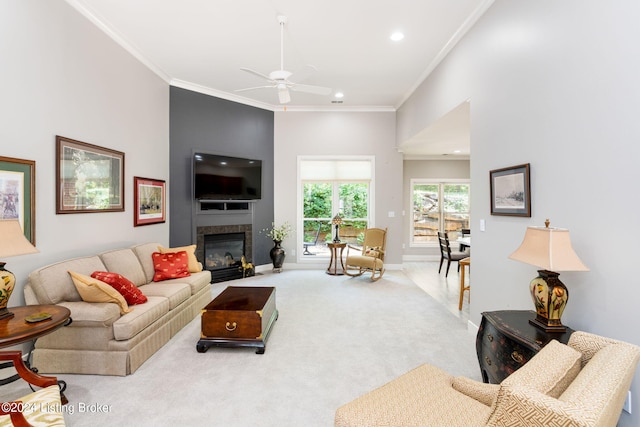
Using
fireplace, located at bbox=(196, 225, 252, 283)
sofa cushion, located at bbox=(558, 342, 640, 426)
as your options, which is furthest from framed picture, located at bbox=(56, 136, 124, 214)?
sofa cushion, located at bbox=(558, 342, 640, 426)

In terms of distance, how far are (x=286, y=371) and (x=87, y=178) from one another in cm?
302

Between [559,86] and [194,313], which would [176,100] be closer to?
[194,313]

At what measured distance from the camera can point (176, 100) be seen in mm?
5336

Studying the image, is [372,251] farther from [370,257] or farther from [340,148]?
[340,148]

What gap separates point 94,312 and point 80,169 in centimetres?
171

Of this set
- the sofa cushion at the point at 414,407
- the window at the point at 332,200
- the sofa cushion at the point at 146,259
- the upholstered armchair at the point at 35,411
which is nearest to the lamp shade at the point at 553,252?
the sofa cushion at the point at 414,407

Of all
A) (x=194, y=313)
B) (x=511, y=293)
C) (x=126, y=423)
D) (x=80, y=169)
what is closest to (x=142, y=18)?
(x=80, y=169)

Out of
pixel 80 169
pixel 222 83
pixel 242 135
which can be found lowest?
pixel 80 169

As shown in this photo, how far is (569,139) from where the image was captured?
2.11 metres

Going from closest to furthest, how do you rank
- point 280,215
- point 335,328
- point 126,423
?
1. point 126,423
2. point 335,328
3. point 280,215

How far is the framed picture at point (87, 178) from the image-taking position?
3.12m

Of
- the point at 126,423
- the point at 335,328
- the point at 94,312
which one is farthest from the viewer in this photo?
the point at 335,328

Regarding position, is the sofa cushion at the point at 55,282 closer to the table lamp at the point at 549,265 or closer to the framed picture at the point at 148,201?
the framed picture at the point at 148,201

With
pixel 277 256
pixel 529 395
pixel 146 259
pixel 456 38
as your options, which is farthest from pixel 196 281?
pixel 456 38
